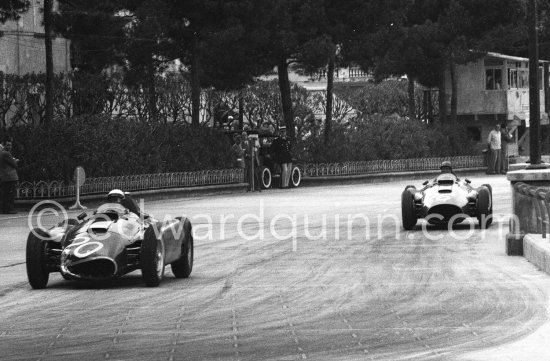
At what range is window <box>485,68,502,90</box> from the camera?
72.1m

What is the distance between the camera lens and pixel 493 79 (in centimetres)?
7225

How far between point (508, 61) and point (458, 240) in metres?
51.2

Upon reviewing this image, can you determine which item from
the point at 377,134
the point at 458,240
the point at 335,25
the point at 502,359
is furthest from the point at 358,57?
the point at 502,359

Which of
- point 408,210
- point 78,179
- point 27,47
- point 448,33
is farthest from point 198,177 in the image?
point 448,33

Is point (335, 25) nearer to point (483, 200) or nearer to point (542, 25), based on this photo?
point (542, 25)

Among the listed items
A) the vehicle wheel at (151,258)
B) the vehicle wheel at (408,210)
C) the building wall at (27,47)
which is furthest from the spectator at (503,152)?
the vehicle wheel at (151,258)

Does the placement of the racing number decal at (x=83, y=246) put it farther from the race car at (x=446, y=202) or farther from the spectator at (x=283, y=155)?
the spectator at (x=283, y=155)

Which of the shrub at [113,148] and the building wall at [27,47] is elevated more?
the building wall at [27,47]

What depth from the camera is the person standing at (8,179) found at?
31.4 metres

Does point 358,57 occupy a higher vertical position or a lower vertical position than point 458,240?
higher

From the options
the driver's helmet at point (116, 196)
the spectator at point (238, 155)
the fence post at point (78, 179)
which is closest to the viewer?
the driver's helmet at point (116, 196)

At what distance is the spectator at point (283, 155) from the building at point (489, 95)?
27.3 meters

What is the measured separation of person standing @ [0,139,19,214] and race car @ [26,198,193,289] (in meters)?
15.8

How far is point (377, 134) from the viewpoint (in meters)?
53.5
